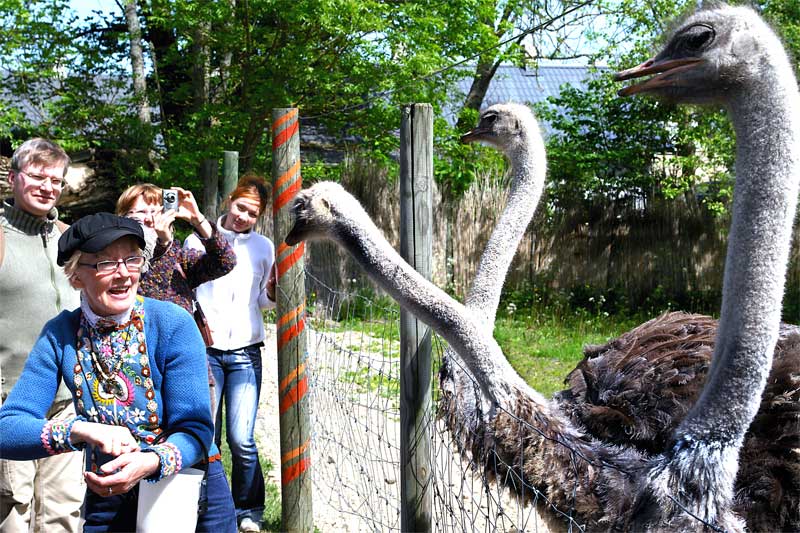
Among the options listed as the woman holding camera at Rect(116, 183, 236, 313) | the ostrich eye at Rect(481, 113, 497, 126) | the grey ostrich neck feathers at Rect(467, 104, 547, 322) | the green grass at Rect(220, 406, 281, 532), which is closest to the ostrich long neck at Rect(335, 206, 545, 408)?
the grey ostrich neck feathers at Rect(467, 104, 547, 322)

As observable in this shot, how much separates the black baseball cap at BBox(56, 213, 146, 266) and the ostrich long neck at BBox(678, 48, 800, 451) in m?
1.56

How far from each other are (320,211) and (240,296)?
1390 mm

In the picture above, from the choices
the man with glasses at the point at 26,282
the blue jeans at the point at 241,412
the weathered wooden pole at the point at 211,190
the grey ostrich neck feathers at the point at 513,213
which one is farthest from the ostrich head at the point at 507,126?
the weathered wooden pole at the point at 211,190

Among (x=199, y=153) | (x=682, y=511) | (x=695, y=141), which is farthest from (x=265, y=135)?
(x=682, y=511)

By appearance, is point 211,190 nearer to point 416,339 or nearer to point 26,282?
point 26,282

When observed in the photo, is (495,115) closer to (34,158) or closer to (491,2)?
(34,158)

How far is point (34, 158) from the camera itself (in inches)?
128

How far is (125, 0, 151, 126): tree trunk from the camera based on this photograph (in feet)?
37.1

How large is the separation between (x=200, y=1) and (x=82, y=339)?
8.17 metres

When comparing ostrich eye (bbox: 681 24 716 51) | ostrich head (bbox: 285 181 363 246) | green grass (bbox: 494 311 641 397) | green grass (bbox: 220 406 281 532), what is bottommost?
green grass (bbox: 220 406 281 532)

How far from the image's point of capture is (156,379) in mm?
2301

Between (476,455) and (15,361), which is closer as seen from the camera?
(476,455)

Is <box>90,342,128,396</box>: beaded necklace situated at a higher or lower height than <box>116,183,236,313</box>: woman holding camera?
lower

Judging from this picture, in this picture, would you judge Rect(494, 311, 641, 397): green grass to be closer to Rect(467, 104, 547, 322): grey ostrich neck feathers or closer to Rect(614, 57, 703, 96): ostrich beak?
Rect(467, 104, 547, 322): grey ostrich neck feathers
